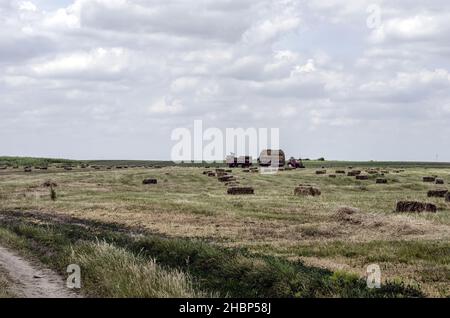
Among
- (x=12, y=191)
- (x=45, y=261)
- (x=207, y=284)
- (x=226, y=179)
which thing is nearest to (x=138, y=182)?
(x=226, y=179)

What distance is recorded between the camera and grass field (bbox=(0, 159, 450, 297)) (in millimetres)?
14797

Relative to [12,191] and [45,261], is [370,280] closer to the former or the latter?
[45,261]

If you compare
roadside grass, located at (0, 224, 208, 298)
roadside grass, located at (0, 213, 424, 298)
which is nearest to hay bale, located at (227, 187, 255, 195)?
roadside grass, located at (0, 224, 208, 298)

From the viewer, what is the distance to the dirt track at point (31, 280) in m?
14.6

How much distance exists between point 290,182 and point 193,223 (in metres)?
39.5

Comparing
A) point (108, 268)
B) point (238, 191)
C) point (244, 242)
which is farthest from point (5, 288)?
point (238, 191)

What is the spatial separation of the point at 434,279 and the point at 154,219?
17847mm

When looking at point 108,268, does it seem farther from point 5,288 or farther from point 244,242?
point 244,242

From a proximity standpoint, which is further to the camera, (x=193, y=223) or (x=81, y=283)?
(x=193, y=223)

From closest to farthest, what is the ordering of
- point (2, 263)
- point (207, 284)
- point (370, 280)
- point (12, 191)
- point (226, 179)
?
1. point (370, 280)
2. point (207, 284)
3. point (2, 263)
4. point (12, 191)
5. point (226, 179)

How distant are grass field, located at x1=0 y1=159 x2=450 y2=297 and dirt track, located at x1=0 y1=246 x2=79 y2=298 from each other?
0.71 m

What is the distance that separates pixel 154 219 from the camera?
3130cm

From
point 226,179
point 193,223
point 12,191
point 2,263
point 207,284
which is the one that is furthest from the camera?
point 226,179

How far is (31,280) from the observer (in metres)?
16.5
